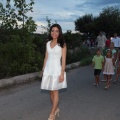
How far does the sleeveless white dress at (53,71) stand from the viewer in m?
6.20

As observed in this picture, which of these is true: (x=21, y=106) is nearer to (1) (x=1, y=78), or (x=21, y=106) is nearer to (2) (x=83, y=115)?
(2) (x=83, y=115)

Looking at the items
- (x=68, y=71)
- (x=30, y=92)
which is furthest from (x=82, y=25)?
(x=30, y=92)

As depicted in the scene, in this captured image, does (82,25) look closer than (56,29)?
No

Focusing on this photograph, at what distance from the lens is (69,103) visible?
8039mm

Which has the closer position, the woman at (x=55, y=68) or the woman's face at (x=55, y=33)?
A: the woman at (x=55, y=68)

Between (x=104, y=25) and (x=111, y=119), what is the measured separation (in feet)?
201

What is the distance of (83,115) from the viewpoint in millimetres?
6871

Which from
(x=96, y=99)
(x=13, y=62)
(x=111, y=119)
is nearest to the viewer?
(x=111, y=119)

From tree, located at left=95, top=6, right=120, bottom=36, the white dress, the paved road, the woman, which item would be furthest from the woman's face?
tree, located at left=95, top=6, right=120, bottom=36

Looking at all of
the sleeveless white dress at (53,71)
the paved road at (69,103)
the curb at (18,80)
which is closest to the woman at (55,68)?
the sleeveless white dress at (53,71)

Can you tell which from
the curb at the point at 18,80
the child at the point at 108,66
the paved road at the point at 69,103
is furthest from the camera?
the child at the point at 108,66

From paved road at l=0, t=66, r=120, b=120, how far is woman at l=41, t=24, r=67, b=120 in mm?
653

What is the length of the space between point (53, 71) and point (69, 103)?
2020mm

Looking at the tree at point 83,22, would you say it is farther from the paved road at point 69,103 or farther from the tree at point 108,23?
the paved road at point 69,103
